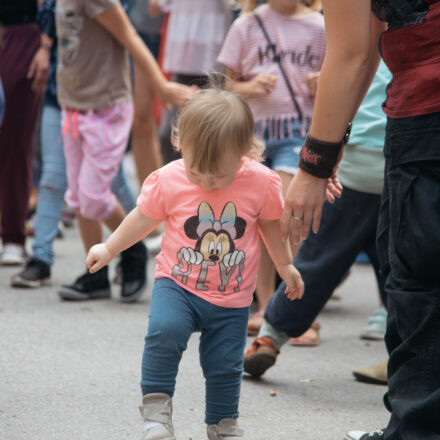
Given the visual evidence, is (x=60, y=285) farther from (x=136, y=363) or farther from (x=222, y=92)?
(x=222, y=92)

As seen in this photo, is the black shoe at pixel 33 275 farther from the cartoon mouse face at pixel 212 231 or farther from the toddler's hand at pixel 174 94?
the cartoon mouse face at pixel 212 231

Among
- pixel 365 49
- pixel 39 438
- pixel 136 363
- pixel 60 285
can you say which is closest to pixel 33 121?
pixel 60 285

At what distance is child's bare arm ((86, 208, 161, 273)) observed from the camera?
2.62 metres

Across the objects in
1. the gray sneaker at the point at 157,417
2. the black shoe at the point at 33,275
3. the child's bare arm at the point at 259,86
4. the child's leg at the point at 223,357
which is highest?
the child's bare arm at the point at 259,86

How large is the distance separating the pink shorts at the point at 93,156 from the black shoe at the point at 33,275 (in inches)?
22.7

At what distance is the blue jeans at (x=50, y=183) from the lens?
5.06 meters

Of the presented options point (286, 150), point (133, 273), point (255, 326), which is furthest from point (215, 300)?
point (133, 273)

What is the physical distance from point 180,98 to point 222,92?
195 centimetres

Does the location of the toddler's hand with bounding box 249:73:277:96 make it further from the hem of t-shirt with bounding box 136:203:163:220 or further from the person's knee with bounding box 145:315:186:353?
the person's knee with bounding box 145:315:186:353

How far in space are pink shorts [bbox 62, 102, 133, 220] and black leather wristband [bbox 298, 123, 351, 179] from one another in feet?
8.01

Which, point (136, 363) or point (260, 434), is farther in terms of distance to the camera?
point (136, 363)

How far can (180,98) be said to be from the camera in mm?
4523

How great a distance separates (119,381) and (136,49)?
2.05 metres

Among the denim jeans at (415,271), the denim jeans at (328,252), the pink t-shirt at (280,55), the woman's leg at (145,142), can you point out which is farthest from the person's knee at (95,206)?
the denim jeans at (415,271)
